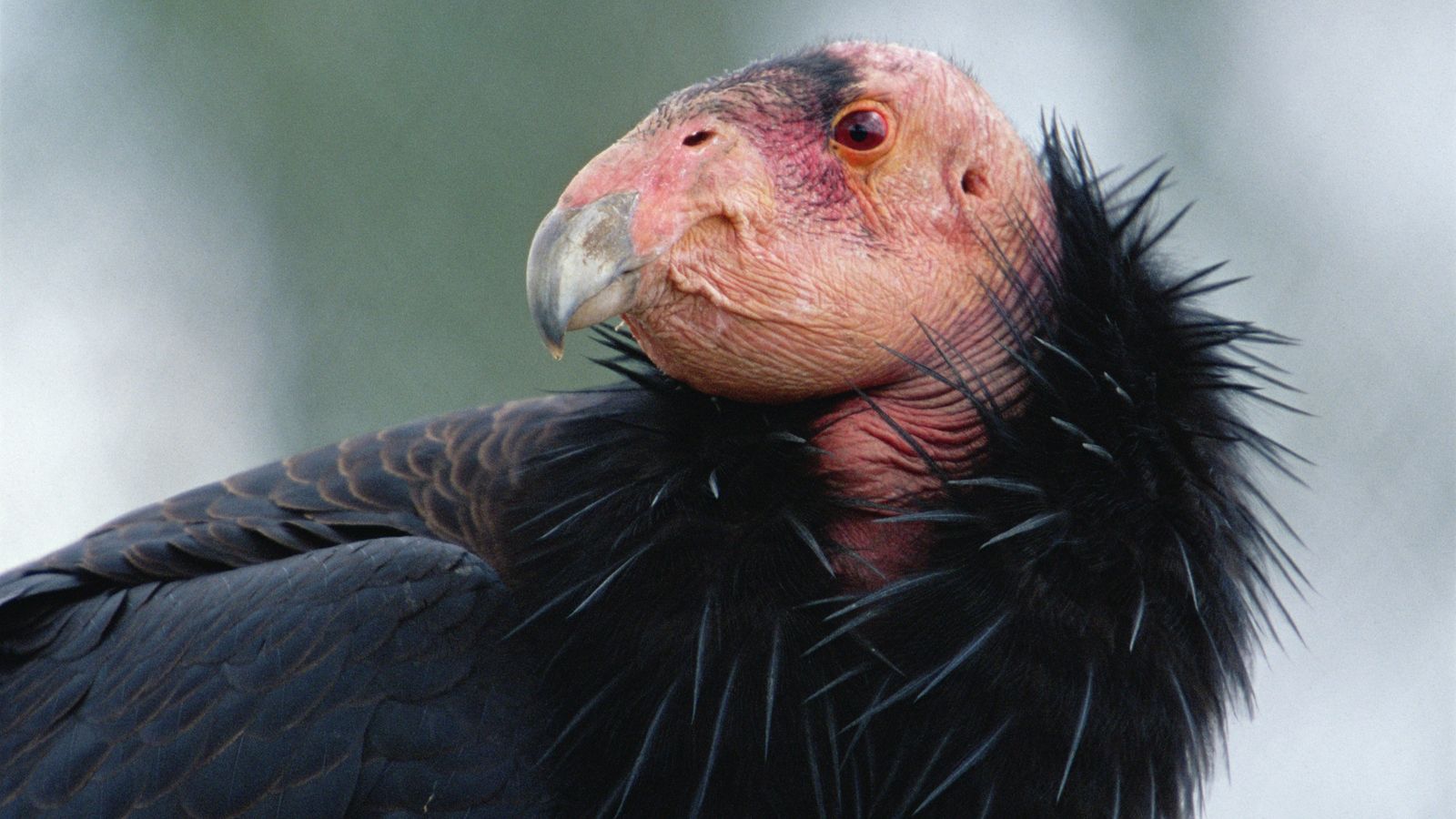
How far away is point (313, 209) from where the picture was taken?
20.2ft

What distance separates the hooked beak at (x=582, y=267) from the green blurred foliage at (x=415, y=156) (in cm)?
365

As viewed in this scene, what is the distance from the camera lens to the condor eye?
2.34m

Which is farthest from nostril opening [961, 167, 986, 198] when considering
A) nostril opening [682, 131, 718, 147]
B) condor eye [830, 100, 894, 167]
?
nostril opening [682, 131, 718, 147]

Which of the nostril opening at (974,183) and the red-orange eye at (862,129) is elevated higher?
the red-orange eye at (862,129)

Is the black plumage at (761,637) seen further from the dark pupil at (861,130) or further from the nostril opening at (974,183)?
the dark pupil at (861,130)

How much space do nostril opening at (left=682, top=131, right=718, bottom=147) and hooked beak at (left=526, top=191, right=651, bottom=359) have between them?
0.14m

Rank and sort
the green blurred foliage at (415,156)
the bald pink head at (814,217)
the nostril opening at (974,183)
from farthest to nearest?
the green blurred foliage at (415,156)
the nostril opening at (974,183)
the bald pink head at (814,217)

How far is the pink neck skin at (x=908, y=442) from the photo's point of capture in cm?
230

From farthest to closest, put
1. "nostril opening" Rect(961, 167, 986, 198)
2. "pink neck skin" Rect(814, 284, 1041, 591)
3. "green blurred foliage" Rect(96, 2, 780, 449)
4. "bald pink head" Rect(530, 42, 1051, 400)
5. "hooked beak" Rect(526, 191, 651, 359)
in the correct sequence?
"green blurred foliage" Rect(96, 2, 780, 449) < "nostril opening" Rect(961, 167, 986, 198) < "pink neck skin" Rect(814, 284, 1041, 591) < "bald pink head" Rect(530, 42, 1051, 400) < "hooked beak" Rect(526, 191, 651, 359)

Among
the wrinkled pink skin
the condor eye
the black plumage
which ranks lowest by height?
the black plumage

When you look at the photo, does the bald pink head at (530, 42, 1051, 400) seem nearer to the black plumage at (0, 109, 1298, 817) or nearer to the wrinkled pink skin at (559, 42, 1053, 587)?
the wrinkled pink skin at (559, 42, 1053, 587)

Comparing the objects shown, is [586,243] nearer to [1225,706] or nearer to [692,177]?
[692,177]

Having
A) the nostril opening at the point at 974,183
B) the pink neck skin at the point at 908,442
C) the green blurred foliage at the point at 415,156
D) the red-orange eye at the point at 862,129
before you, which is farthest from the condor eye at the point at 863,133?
the green blurred foliage at the point at 415,156

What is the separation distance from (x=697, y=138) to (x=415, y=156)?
12.6ft
